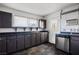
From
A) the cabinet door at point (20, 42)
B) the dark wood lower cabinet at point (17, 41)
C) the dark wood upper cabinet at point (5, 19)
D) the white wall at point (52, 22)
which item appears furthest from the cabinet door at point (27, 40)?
the white wall at point (52, 22)

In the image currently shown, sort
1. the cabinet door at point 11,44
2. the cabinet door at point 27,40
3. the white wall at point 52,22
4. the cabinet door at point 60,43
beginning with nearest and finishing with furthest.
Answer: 1. the cabinet door at point 11,44
2. the cabinet door at point 60,43
3. the cabinet door at point 27,40
4. the white wall at point 52,22

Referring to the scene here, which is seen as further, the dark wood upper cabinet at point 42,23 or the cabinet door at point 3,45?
the dark wood upper cabinet at point 42,23

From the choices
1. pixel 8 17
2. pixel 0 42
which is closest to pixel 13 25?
pixel 8 17

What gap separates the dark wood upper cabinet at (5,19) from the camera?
2.31 metres

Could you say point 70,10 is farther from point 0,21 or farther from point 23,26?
point 0,21

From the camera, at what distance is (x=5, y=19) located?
7.82 feet

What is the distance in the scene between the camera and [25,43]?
9.14ft

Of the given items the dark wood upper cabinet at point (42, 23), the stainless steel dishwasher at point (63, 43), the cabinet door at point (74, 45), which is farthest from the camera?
the dark wood upper cabinet at point (42, 23)

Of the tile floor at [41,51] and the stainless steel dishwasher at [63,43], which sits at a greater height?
the stainless steel dishwasher at [63,43]

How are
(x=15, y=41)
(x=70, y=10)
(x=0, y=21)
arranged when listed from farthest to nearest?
(x=70, y=10) → (x=15, y=41) → (x=0, y=21)

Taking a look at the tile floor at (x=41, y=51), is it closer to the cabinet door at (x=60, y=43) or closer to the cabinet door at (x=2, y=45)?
the cabinet door at (x=60, y=43)

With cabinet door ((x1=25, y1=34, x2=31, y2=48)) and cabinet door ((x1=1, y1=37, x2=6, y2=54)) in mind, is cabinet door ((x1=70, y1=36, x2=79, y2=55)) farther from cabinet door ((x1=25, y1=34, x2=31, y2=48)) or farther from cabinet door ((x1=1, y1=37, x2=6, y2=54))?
cabinet door ((x1=1, y1=37, x2=6, y2=54))

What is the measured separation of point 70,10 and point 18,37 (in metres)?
2.60

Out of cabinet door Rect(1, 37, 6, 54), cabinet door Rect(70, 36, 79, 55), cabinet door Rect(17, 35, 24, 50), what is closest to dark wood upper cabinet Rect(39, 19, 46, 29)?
cabinet door Rect(17, 35, 24, 50)
